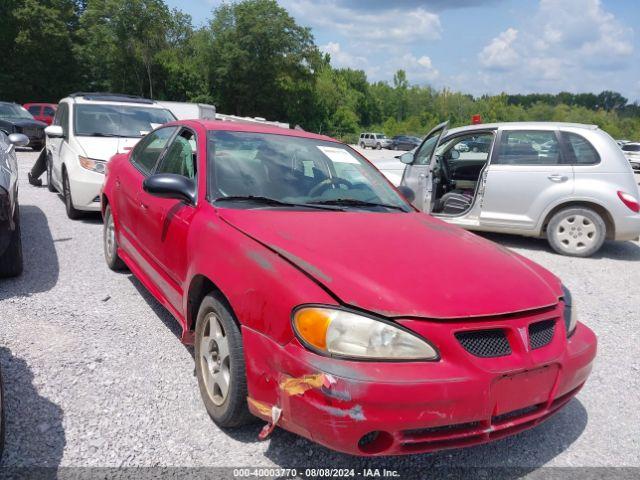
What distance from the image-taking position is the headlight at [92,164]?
7.16 m

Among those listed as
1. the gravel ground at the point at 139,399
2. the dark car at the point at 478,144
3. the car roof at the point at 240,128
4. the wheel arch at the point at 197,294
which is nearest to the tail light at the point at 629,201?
the dark car at the point at 478,144

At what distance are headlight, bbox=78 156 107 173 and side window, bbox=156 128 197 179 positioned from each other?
137 inches

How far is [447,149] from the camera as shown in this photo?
27.2 ft

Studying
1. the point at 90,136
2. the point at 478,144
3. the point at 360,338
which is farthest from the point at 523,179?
the point at 90,136

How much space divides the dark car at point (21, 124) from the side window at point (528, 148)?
14.8 metres

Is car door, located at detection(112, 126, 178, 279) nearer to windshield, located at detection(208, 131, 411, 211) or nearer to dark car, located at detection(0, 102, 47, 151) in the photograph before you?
windshield, located at detection(208, 131, 411, 211)

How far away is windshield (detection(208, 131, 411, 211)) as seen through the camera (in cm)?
336

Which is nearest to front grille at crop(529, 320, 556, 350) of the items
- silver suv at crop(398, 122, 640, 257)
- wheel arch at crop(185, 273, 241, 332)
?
wheel arch at crop(185, 273, 241, 332)

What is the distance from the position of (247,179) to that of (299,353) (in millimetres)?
1505

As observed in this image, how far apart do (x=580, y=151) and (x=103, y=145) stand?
633 centimetres

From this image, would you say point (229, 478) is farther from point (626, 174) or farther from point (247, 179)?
point (626, 174)

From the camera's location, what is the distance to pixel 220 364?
2783 millimetres

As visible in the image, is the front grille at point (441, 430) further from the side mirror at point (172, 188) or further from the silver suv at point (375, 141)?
the silver suv at point (375, 141)

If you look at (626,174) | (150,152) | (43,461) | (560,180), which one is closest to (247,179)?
(150,152)
